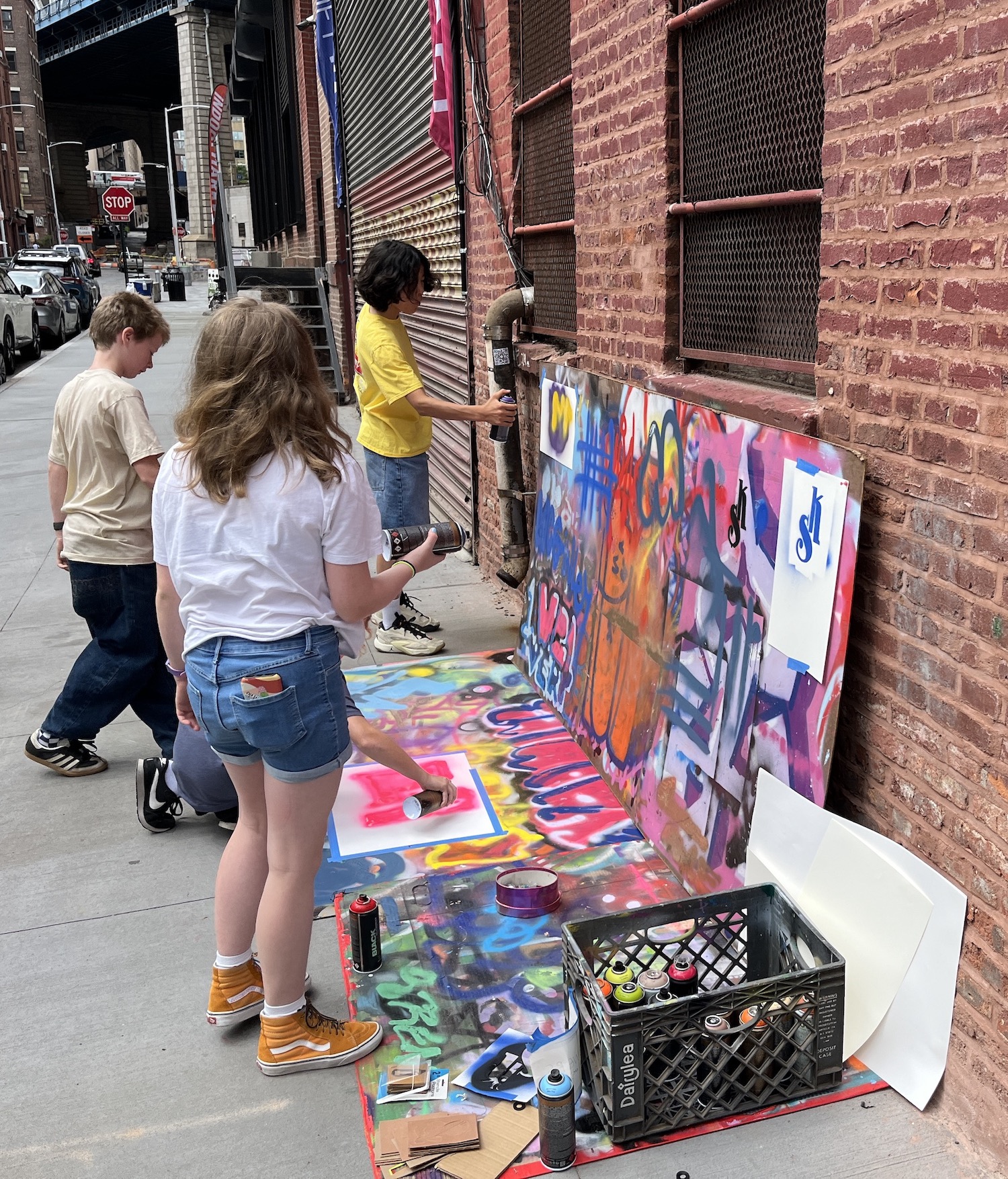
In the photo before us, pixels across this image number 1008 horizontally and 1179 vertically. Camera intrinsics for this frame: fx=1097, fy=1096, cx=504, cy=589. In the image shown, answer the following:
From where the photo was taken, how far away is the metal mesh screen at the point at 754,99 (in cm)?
322

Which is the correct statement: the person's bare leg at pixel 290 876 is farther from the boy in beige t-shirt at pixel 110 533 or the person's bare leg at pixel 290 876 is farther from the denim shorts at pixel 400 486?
the denim shorts at pixel 400 486

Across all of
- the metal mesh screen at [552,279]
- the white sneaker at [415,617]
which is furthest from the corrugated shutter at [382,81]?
the white sneaker at [415,617]

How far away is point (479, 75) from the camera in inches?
260

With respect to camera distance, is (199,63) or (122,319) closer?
(122,319)

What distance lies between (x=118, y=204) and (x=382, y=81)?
7384 cm

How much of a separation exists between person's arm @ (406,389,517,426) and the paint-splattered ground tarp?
2.51 m

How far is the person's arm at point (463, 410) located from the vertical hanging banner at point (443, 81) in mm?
2356

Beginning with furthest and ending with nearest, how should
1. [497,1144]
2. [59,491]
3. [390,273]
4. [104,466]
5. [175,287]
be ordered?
[175,287] → [390,273] → [59,491] → [104,466] → [497,1144]

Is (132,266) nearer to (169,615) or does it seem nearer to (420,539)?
(420,539)

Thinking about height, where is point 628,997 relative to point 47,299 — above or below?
below

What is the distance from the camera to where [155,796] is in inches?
167

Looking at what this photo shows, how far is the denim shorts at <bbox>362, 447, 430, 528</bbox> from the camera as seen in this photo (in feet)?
19.3

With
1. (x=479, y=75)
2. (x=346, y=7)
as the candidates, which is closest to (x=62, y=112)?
(x=346, y=7)

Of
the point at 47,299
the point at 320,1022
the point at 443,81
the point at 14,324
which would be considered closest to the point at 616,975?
the point at 320,1022
